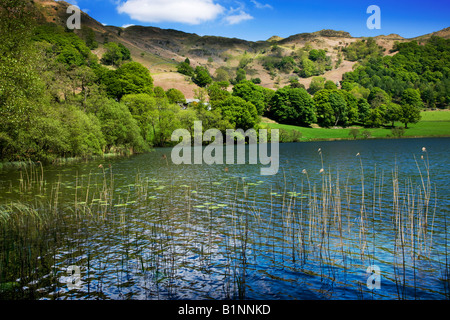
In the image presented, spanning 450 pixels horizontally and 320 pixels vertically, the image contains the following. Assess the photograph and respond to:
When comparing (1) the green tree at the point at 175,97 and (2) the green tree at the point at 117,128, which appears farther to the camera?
(1) the green tree at the point at 175,97

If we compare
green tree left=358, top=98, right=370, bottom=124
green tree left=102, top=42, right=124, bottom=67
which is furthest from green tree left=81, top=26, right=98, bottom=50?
green tree left=358, top=98, right=370, bottom=124

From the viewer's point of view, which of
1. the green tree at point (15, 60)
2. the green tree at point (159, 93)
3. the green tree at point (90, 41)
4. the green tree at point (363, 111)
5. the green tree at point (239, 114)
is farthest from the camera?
the green tree at point (90, 41)

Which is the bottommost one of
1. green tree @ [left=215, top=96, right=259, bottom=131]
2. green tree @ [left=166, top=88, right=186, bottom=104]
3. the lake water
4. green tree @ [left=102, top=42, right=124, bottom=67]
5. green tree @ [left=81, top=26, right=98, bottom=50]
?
the lake water

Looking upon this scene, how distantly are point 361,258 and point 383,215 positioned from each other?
621cm

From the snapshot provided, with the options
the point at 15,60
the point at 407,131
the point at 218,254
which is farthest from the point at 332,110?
the point at 218,254

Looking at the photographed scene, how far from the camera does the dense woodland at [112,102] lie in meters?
27.4

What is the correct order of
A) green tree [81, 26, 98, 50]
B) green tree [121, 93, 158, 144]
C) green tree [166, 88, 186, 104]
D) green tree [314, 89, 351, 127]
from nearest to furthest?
green tree [121, 93, 158, 144] < green tree [166, 88, 186, 104] < green tree [314, 89, 351, 127] < green tree [81, 26, 98, 50]

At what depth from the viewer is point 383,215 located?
52.4ft

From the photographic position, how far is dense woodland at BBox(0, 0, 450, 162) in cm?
2736

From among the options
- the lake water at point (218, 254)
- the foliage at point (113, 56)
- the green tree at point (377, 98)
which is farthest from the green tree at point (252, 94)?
the lake water at point (218, 254)

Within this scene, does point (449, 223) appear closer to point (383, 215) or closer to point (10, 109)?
point (383, 215)

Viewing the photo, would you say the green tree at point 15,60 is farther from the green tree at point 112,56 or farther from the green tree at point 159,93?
the green tree at point 112,56

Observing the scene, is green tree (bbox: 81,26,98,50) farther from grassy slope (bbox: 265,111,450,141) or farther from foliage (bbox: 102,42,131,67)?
grassy slope (bbox: 265,111,450,141)
